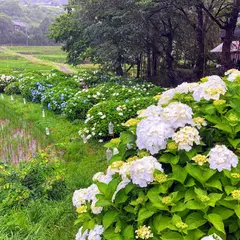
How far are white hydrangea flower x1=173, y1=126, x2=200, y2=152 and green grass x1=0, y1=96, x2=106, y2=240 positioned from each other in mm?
1687

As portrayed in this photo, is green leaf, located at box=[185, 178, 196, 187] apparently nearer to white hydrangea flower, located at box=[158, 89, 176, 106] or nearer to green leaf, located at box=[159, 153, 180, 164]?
green leaf, located at box=[159, 153, 180, 164]

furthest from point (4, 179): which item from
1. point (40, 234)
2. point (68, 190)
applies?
point (40, 234)

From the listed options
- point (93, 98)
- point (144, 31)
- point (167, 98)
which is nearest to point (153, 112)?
point (167, 98)

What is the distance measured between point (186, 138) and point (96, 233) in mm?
702

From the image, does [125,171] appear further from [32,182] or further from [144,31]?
[144,31]

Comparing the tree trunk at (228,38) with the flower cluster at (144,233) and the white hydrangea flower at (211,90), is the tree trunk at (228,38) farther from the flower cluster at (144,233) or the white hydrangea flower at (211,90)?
the flower cluster at (144,233)

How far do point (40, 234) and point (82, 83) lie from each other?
318 inches

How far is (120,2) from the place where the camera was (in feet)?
29.4

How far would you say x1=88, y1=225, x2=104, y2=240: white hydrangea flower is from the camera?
5.69 feet

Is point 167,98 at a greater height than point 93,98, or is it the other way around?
point 167,98

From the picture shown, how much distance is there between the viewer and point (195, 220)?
1534 millimetres

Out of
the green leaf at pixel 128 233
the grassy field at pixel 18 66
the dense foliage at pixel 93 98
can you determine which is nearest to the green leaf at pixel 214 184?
the green leaf at pixel 128 233

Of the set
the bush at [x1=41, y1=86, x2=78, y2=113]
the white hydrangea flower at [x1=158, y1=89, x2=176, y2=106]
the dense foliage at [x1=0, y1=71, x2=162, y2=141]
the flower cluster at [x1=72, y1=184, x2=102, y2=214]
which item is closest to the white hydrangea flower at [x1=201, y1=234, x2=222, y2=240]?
the flower cluster at [x1=72, y1=184, x2=102, y2=214]

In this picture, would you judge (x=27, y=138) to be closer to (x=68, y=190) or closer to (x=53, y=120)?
(x=53, y=120)
